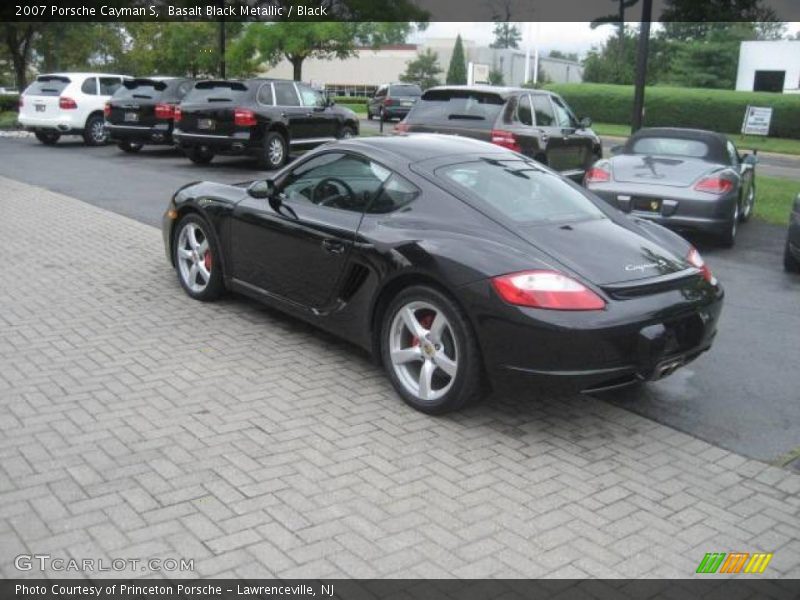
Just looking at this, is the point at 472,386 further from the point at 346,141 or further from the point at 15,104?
the point at 15,104

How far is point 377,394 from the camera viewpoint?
16.6ft

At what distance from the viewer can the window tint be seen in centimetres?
536

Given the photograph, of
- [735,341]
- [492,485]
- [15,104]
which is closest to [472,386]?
[492,485]

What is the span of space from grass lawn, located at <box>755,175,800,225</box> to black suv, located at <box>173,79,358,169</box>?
887 centimetres

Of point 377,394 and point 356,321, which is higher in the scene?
point 356,321

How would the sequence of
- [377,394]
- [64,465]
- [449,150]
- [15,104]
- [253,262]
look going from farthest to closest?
[15,104], [253,262], [449,150], [377,394], [64,465]

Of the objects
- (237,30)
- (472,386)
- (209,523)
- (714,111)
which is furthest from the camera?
(714,111)

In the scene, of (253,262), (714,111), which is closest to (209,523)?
(253,262)

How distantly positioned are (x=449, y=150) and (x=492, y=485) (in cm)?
244

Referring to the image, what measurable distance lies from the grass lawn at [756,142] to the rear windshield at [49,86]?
20.2 metres

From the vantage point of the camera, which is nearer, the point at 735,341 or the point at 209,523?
the point at 209,523

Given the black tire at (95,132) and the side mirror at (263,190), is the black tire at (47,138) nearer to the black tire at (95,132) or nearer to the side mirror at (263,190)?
the black tire at (95,132)

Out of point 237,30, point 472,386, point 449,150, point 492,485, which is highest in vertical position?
point 237,30

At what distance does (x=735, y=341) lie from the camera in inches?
251
